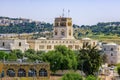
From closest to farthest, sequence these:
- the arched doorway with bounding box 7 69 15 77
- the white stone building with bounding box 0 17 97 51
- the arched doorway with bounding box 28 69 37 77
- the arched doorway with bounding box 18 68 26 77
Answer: the arched doorway with bounding box 7 69 15 77, the arched doorway with bounding box 18 68 26 77, the arched doorway with bounding box 28 69 37 77, the white stone building with bounding box 0 17 97 51

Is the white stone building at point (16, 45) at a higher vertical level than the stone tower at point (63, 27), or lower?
lower

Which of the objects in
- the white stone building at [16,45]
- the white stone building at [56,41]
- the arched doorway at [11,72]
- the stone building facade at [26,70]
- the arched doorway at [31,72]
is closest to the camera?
the stone building facade at [26,70]

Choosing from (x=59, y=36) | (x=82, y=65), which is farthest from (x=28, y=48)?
(x=82, y=65)

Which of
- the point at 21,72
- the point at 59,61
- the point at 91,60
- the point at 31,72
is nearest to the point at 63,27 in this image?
the point at 59,61

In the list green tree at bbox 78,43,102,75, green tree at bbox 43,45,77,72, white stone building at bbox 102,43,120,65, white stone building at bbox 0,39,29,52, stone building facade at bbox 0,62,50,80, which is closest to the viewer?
stone building facade at bbox 0,62,50,80

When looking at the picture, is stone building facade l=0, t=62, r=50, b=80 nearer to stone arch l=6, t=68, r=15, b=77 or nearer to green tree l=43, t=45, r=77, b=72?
stone arch l=6, t=68, r=15, b=77

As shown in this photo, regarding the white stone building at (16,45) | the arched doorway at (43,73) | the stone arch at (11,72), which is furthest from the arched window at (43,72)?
the white stone building at (16,45)

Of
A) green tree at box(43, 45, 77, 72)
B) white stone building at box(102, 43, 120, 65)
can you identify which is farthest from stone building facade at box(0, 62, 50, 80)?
white stone building at box(102, 43, 120, 65)

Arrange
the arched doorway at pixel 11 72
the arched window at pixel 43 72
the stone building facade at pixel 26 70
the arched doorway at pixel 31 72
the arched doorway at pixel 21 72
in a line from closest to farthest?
the stone building facade at pixel 26 70
the arched doorway at pixel 11 72
the arched doorway at pixel 21 72
the arched doorway at pixel 31 72
the arched window at pixel 43 72

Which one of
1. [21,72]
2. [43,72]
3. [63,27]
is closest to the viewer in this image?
[21,72]

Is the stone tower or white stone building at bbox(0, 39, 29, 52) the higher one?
the stone tower

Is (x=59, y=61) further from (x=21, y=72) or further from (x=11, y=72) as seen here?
(x=11, y=72)

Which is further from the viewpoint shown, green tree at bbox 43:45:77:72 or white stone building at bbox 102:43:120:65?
white stone building at bbox 102:43:120:65

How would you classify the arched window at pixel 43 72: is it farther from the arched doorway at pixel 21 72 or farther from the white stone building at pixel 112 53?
the white stone building at pixel 112 53
